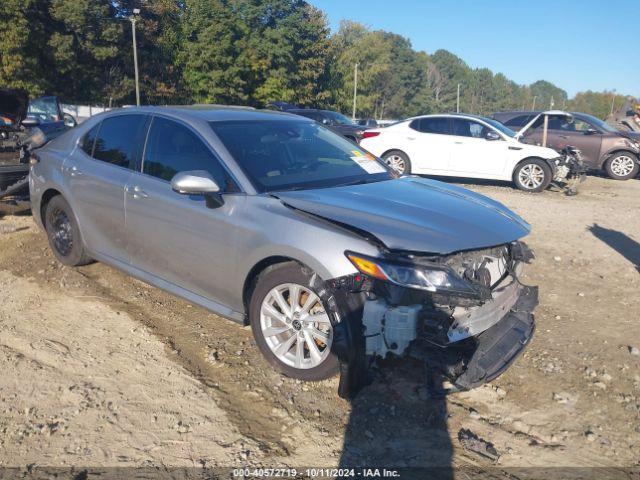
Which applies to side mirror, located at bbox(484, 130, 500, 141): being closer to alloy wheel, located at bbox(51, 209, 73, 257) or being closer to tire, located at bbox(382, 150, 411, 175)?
tire, located at bbox(382, 150, 411, 175)

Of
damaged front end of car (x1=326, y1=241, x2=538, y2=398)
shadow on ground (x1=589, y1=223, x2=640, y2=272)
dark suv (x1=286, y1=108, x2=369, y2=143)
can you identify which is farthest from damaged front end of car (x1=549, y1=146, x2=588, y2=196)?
damaged front end of car (x1=326, y1=241, x2=538, y2=398)

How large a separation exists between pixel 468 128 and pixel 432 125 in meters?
0.86

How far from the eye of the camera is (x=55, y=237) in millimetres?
5605

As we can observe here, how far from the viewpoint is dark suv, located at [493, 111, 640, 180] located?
14.2 metres

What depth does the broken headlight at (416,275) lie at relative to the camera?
9.98 ft

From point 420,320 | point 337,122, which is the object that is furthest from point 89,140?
point 337,122

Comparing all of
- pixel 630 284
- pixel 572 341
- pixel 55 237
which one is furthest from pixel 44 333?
pixel 630 284

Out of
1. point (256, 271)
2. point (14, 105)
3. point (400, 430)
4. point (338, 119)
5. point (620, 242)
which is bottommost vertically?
point (400, 430)

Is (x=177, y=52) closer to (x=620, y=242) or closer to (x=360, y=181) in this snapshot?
(x=620, y=242)

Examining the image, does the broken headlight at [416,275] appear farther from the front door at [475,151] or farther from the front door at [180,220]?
the front door at [475,151]

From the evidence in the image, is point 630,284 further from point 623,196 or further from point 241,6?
point 241,6

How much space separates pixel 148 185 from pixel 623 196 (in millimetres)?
10883

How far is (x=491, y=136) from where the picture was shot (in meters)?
12.2

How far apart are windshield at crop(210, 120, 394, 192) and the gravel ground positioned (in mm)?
1260
